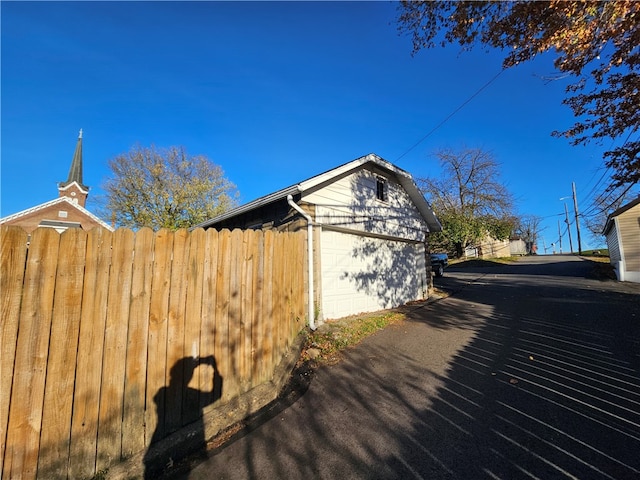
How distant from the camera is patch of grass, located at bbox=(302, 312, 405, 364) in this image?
5.09 m

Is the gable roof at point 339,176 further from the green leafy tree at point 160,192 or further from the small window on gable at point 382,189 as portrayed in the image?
the green leafy tree at point 160,192

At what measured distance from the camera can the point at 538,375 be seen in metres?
4.05

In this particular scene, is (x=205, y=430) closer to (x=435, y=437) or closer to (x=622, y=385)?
(x=435, y=437)

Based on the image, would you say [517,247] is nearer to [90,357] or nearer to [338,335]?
[338,335]

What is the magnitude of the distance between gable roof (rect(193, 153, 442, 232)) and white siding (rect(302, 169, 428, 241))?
0.23 m

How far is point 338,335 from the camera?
588cm

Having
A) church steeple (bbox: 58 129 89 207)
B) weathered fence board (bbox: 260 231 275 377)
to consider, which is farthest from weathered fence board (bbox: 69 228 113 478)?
church steeple (bbox: 58 129 89 207)

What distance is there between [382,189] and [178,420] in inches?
340

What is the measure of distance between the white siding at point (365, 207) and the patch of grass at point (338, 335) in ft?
8.27

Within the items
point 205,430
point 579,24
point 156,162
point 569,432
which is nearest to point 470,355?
point 569,432

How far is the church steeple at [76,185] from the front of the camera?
117 feet

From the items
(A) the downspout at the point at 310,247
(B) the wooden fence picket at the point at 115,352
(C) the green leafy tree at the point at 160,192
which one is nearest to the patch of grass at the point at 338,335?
(A) the downspout at the point at 310,247

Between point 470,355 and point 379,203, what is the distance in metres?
5.46

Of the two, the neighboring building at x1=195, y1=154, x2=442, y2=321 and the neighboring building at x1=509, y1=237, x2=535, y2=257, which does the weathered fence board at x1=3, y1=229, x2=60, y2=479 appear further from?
the neighboring building at x1=509, y1=237, x2=535, y2=257
